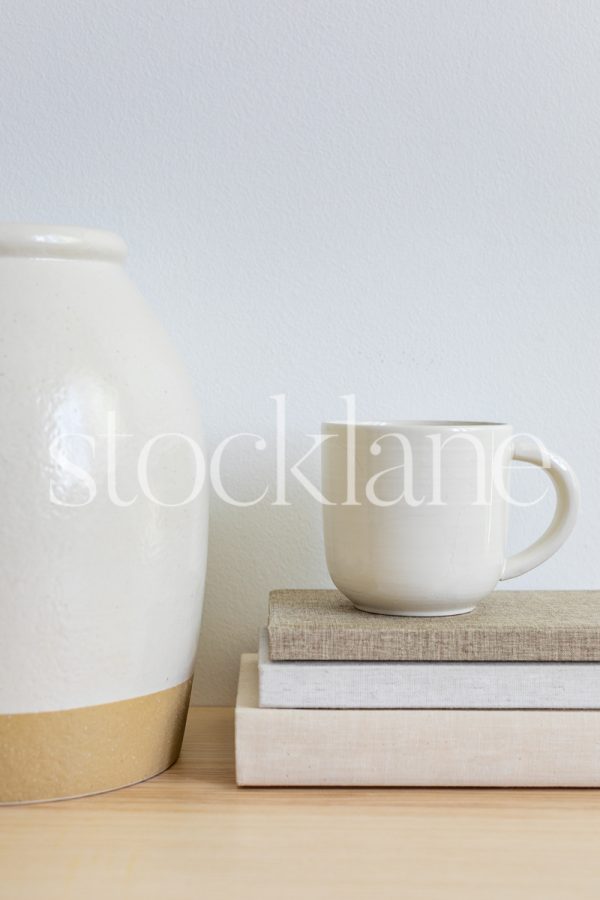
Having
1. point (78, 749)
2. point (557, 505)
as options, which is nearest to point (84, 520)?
point (78, 749)

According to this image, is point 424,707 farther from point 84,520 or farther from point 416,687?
point 84,520

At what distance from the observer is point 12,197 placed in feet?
2.46

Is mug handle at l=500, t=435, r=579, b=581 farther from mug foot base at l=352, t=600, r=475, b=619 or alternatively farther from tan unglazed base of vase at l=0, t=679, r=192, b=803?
tan unglazed base of vase at l=0, t=679, r=192, b=803

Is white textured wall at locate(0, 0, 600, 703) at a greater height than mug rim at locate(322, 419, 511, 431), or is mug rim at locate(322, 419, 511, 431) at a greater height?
white textured wall at locate(0, 0, 600, 703)

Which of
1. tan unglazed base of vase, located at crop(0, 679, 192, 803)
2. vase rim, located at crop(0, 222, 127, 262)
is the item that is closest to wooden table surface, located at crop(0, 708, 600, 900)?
tan unglazed base of vase, located at crop(0, 679, 192, 803)

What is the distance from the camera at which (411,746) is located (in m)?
0.59

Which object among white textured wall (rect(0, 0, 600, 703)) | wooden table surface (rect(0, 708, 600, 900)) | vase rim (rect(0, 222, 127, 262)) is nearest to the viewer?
wooden table surface (rect(0, 708, 600, 900))

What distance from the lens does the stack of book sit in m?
0.58

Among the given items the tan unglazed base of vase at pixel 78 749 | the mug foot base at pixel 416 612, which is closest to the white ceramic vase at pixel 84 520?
the tan unglazed base of vase at pixel 78 749

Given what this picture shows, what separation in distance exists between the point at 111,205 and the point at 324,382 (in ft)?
0.70

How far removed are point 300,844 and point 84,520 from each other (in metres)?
0.21

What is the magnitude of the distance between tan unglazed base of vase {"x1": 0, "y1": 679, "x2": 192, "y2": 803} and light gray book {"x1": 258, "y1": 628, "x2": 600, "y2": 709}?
8 centimetres

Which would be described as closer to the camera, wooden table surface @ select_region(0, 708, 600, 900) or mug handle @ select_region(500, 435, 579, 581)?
wooden table surface @ select_region(0, 708, 600, 900)

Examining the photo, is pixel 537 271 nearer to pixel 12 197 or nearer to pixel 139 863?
pixel 12 197
